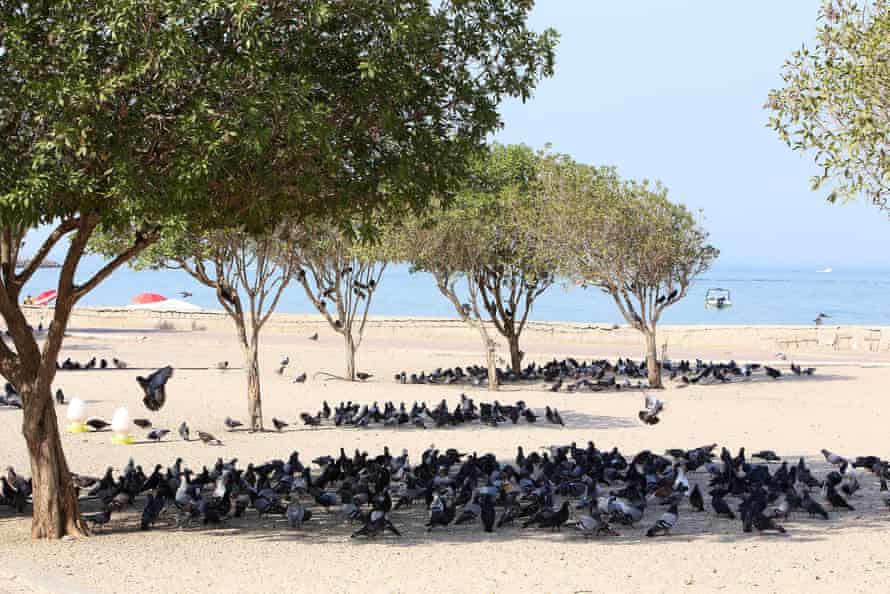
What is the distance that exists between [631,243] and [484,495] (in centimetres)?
1680

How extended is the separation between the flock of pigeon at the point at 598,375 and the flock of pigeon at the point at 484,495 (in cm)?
1399

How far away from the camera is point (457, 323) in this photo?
4778cm

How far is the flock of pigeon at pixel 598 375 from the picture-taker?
27.1m

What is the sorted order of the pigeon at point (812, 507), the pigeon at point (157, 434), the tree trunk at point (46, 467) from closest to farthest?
the tree trunk at point (46, 467) → the pigeon at point (812, 507) → the pigeon at point (157, 434)

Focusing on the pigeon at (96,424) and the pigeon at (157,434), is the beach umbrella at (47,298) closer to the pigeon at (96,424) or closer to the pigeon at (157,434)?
the pigeon at (96,424)

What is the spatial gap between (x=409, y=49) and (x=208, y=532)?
16.7 ft

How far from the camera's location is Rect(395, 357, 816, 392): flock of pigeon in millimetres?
27109

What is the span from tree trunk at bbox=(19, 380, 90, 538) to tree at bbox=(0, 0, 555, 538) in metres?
0.01

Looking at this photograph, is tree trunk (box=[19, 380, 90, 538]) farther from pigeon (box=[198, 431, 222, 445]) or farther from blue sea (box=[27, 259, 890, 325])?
blue sea (box=[27, 259, 890, 325])

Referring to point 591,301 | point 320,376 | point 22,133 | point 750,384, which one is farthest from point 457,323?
point 591,301

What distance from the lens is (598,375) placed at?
1100 inches

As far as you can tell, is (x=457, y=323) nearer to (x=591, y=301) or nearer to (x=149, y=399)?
(x=149, y=399)

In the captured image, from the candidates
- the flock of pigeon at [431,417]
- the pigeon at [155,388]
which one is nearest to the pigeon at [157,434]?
the flock of pigeon at [431,417]

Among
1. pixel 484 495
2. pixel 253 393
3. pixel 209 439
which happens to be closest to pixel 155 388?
pixel 484 495
